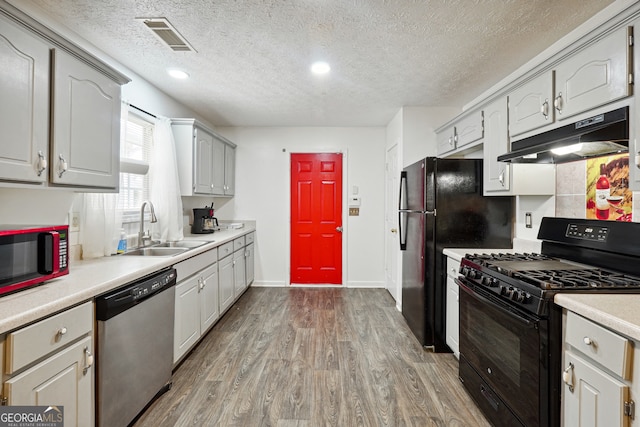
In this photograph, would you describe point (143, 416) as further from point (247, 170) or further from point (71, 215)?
point (247, 170)

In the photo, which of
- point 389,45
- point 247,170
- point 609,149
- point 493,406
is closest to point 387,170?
point 247,170

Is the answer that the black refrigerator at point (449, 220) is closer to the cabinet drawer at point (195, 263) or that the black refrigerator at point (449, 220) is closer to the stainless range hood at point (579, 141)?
the stainless range hood at point (579, 141)

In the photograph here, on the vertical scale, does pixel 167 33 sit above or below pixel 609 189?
above

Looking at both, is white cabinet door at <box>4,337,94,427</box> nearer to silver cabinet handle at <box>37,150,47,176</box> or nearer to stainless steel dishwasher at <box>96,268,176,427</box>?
stainless steel dishwasher at <box>96,268,176,427</box>

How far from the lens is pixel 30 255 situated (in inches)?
56.3

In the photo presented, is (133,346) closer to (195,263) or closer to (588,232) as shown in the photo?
(195,263)

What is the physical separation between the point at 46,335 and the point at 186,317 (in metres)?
1.27

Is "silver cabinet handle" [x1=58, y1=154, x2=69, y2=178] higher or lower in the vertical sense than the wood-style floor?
higher

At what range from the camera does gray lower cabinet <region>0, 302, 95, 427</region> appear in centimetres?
114

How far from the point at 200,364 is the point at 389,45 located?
285cm

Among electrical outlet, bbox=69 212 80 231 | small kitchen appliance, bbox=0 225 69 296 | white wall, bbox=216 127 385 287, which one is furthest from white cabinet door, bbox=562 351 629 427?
white wall, bbox=216 127 385 287
